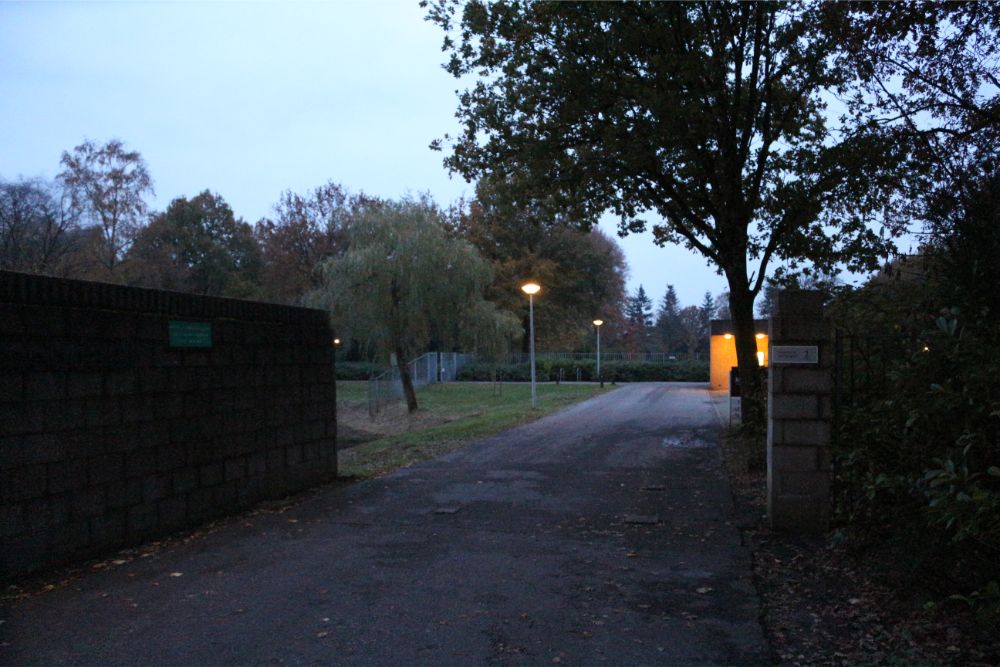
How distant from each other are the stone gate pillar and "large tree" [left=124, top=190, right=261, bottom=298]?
45.2m

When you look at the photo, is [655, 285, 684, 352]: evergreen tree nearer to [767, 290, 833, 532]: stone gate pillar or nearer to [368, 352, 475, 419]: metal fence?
[368, 352, 475, 419]: metal fence

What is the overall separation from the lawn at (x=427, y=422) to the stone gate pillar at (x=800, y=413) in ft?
19.4

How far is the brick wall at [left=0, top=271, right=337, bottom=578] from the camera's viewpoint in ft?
19.7

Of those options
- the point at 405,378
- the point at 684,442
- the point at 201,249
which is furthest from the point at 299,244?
the point at 684,442

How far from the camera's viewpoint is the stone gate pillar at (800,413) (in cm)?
769

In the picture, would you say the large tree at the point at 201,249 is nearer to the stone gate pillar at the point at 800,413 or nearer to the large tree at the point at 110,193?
the large tree at the point at 110,193

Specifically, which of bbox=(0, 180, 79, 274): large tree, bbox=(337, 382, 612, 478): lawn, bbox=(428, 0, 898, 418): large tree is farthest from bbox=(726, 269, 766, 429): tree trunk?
bbox=(0, 180, 79, 274): large tree

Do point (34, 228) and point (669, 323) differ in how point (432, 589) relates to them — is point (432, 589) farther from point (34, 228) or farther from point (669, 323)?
point (669, 323)

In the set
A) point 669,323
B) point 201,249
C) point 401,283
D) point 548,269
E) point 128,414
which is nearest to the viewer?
point 128,414

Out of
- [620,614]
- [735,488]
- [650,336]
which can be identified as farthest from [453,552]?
[650,336]

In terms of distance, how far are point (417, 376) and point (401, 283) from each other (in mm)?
15670

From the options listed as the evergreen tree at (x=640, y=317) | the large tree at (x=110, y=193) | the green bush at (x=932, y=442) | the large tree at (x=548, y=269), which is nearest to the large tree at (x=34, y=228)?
the large tree at (x=110, y=193)

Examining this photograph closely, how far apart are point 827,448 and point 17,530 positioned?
6.62 metres

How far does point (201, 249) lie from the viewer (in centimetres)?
5966
